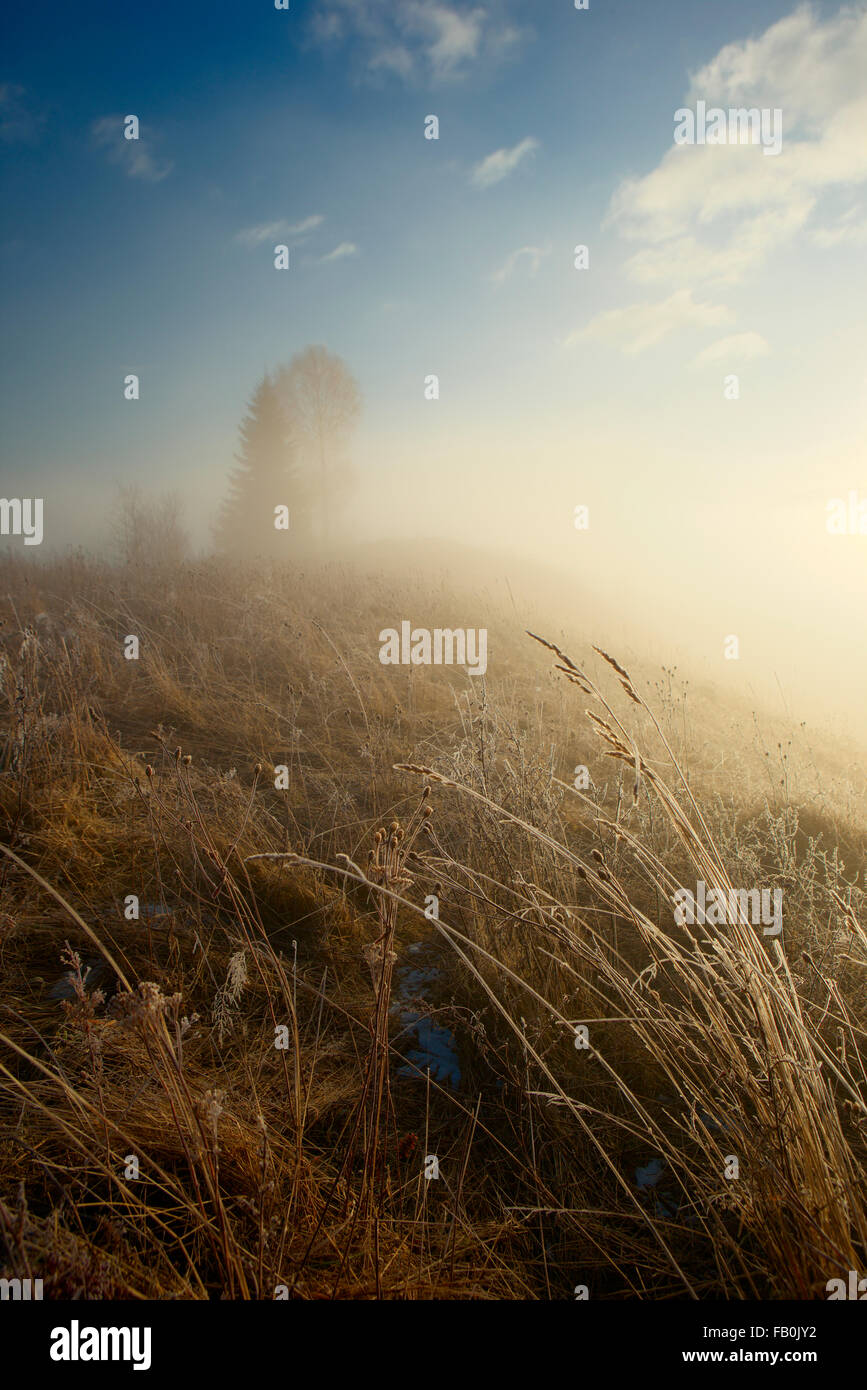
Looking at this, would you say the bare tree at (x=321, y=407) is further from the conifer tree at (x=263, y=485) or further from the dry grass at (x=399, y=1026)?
the dry grass at (x=399, y=1026)

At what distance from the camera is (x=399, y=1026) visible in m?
2.16

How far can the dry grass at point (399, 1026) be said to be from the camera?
118 cm

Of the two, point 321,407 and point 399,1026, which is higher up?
point 321,407

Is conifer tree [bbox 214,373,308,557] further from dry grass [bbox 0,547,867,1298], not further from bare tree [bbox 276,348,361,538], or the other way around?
dry grass [bbox 0,547,867,1298]

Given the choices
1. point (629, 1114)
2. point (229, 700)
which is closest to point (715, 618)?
point (229, 700)

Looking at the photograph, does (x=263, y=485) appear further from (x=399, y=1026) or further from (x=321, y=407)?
(x=399, y=1026)

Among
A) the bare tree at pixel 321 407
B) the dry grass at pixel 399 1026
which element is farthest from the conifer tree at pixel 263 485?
the dry grass at pixel 399 1026

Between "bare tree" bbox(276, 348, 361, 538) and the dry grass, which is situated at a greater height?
"bare tree" bbox(276, 348, 361, 538)

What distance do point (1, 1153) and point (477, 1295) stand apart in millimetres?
1145

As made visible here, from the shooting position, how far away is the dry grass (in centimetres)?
118

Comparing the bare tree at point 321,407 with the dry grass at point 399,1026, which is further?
the bare tree at point 321,407

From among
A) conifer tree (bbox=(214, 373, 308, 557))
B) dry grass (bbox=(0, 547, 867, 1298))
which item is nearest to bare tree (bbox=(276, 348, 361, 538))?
conifer tree (bbox=(214, 373, 308, 557))

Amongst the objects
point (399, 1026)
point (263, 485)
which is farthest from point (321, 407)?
point (399, 1026)
